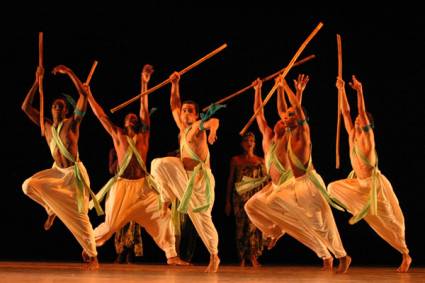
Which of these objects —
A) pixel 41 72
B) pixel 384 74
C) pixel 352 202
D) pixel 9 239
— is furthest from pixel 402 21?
pixel 9 239

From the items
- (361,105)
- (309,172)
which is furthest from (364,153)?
(309,172)

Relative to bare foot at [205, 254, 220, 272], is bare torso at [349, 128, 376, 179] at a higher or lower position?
higher

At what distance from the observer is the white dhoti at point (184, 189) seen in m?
6.94

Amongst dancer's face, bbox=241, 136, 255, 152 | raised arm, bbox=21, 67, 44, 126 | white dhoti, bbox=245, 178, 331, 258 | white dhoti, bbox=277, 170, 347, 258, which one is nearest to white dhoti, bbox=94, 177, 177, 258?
white dhoti, bbox=245, 178, 331, 258

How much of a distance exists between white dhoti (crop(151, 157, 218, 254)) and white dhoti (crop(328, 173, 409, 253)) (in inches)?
49.1

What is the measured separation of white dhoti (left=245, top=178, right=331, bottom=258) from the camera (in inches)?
282

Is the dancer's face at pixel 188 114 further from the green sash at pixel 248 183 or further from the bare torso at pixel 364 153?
the bare torso at pixel 364 153

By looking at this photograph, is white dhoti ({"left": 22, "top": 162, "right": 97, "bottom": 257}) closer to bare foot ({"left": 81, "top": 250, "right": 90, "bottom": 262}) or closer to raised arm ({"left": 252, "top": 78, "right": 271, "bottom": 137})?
bare foot ({"left": 81, "top": 250, "right": 90, "bottom": 262})

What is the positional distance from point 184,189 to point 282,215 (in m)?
0.87

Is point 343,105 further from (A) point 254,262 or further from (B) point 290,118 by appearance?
(A) point 254,262

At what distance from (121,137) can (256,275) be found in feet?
6.40

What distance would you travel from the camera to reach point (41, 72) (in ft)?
23.1

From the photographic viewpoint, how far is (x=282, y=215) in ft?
23.9

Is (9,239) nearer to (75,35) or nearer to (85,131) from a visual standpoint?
(85,131)
